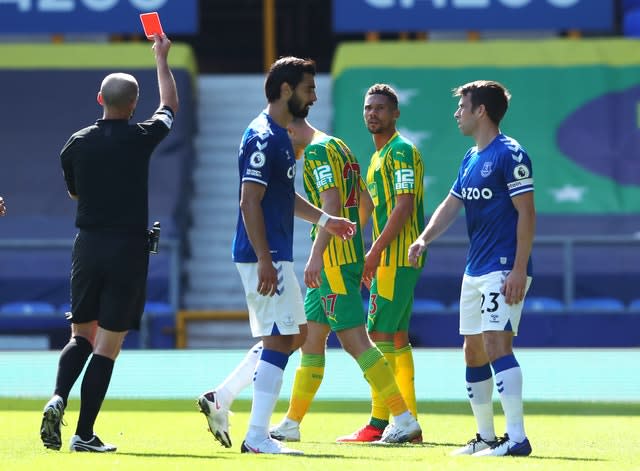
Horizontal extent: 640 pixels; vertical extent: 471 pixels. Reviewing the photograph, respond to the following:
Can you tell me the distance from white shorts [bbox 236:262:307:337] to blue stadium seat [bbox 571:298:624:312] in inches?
388

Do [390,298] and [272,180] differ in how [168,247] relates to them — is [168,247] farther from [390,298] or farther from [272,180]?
[272,180]

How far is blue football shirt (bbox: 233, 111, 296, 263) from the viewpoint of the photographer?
285 inches

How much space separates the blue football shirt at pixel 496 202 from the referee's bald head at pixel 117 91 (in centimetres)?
187

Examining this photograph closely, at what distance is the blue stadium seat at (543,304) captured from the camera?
16609 mm

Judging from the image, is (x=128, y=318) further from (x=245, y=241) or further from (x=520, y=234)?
(x=520, y=234)

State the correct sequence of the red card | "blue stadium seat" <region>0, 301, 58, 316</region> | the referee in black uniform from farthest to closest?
"blue stadium seat" <region>0, 301, 58, 316</region>, the red card, the referee in black uniform

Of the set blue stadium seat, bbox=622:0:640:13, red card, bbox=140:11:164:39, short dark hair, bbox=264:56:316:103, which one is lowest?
short dark hair, bbox=264:56:316:103

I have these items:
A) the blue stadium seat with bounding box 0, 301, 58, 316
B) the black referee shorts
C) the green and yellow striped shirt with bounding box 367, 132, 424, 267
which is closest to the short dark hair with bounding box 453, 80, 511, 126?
the green and yellow striped shirt with bounding box 367, 132, 424, 267

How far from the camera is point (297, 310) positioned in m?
7.34

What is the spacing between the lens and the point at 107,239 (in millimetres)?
7340

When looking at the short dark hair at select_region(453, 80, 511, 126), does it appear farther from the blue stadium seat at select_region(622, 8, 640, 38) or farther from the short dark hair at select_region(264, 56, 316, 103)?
the blue stadium seat at select_region(622, 8, 640, 38)

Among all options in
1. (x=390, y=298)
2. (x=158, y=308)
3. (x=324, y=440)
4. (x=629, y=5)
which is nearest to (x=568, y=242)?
(x=158, y=308)

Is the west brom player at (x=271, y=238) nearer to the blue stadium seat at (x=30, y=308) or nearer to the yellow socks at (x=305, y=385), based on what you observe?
the yellow socks at (x=305, y=385)

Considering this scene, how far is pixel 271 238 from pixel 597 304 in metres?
10.5
